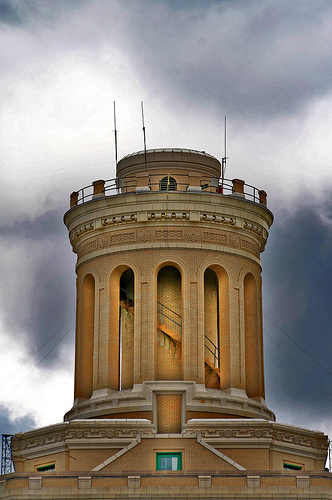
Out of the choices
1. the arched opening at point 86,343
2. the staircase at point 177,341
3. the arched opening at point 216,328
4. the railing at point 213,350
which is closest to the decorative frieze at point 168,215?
the arched opening at point 216,328

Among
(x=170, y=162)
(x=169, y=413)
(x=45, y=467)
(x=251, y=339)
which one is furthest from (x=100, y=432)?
(x=170, y=162)

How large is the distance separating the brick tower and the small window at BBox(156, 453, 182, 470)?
0.15 ft

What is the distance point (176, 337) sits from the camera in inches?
2840

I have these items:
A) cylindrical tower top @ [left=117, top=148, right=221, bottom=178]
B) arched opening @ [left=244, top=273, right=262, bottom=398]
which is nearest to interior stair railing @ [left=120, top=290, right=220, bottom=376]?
arched opening @ [left=244, top=273, right=262, bottom=398]

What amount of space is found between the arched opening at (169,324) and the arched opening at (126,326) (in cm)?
184

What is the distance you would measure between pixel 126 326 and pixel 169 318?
2.77m

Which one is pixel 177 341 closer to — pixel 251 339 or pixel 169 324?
pixel 169 324

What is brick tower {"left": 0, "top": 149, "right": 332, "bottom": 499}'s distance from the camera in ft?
209

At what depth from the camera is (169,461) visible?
6612 cm

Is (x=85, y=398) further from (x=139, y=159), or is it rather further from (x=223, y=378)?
(x=139, y=159)

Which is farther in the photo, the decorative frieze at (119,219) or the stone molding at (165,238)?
the decorative frieze at (119,219)

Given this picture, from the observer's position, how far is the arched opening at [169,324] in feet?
234

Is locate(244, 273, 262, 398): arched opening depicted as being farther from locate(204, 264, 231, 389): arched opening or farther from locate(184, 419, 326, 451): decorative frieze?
locate(184, 419, 326, 451): decorative frieze

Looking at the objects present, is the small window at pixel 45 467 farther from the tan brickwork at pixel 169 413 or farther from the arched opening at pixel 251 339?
the arched opening at pixel 251 339
